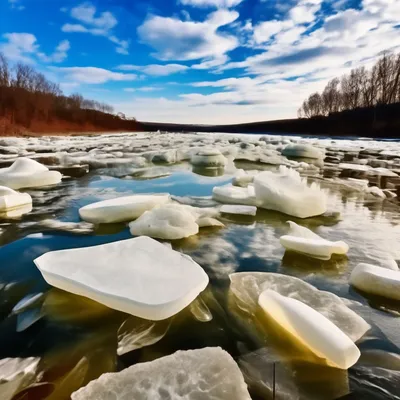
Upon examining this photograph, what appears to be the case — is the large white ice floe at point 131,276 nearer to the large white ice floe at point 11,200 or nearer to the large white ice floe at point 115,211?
the large white ice floe at point 115,211

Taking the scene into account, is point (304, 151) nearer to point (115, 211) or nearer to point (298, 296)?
point (115, 211)

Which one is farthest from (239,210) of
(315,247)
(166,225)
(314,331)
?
(314,331)

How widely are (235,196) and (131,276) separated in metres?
1.97

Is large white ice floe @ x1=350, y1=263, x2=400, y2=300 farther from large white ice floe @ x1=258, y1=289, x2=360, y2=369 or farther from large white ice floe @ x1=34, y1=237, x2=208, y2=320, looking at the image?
A: large white ice floe @ x1=34, y1=237, x2=208, y2=320

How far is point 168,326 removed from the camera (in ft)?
3.66

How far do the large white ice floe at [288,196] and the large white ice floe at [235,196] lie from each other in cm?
11

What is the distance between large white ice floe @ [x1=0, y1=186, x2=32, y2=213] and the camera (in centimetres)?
261

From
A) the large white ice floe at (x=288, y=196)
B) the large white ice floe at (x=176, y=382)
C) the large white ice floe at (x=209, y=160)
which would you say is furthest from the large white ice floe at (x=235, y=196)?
the large white ice floe at (x=209, y=160)

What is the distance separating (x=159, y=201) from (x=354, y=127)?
32.0 meters

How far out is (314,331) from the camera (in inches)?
38.1

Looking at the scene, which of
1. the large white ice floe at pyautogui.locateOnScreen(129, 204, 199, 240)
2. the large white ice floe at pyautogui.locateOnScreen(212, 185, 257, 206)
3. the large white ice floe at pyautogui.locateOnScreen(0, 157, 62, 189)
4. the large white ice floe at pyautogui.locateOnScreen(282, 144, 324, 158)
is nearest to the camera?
→ the large white ice floe at pyautogui.locateOnScreen(129, 204, 199, 240)

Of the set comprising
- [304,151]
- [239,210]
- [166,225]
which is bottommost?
[304,151]

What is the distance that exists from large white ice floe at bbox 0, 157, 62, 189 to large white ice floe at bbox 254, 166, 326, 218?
9.25ft

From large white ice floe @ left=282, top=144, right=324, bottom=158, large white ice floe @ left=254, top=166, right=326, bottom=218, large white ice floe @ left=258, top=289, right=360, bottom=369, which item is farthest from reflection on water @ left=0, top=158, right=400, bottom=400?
large white ice floe @ left=282, top=144, right=324, bottom=158
